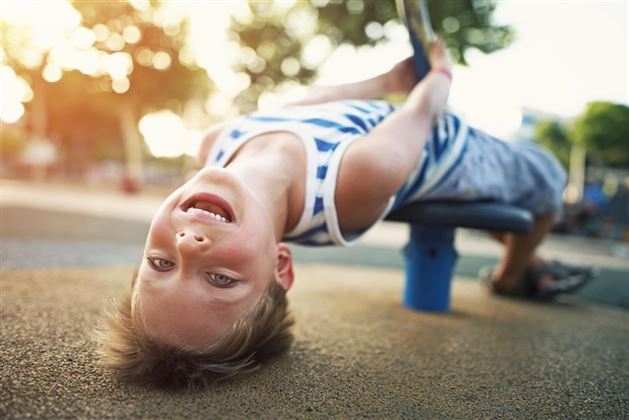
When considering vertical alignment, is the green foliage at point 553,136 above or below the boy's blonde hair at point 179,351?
below

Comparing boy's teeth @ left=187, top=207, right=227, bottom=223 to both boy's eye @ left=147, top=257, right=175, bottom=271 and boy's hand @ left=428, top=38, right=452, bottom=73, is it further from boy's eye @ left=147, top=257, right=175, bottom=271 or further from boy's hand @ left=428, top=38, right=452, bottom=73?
boy's hand @ left=428, top=38, right=452, bottom=73

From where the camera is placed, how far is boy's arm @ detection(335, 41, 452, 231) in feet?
5.47

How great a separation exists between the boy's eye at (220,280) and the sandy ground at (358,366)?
0.83 feet

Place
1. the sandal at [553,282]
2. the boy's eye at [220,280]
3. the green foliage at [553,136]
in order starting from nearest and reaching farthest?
the boy's eye at [220,280], the sandal at [553,282], the green foliage at [553,136]

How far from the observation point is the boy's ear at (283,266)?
4.95 feet

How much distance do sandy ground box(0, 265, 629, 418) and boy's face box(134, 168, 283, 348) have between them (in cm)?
17

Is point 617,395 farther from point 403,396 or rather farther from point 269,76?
point 269,76

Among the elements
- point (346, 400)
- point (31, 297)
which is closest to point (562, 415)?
point (346, 400)

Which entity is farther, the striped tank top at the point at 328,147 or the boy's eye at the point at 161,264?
the striped tank top at the point at 328,147

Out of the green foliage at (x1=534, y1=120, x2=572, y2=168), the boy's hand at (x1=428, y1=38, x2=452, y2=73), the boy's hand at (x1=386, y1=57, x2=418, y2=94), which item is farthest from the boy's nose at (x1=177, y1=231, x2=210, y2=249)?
the green foliage at (x1=534, y1=120, x2=572, y2=168)

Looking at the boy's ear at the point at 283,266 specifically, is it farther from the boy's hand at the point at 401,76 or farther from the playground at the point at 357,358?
the boy's hand at the point at 401,76

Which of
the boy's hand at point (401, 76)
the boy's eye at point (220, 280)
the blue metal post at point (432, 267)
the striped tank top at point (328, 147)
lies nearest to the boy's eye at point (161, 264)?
the boy's eye at point (220, 280)

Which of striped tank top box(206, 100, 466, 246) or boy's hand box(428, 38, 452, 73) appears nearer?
striped tank top box(206, 100, 466, 246)

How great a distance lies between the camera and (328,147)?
1.79 meters
